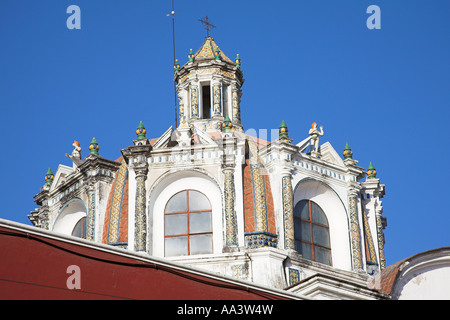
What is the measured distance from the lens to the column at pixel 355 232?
1398 inches

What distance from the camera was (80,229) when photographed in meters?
36.9

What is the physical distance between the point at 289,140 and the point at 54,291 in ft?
56.4

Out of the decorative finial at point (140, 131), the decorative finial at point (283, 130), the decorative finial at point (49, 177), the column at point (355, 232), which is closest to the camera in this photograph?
the column at point (355, 232)

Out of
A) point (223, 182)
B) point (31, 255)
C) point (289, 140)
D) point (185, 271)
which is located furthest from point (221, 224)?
point (31, 255)

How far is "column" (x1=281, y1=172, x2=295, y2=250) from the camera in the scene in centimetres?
3384

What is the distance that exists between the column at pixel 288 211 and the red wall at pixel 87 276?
35.7 feet

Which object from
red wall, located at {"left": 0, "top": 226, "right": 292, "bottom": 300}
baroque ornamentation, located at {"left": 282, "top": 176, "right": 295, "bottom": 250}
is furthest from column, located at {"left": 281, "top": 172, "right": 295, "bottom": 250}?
red wall, located at {"left": 0, "top": 226, "right": 292, "bottom": 300}

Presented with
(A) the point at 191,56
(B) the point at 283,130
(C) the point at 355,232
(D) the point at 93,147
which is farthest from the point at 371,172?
(D) the point at 93,147

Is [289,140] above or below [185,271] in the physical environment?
above

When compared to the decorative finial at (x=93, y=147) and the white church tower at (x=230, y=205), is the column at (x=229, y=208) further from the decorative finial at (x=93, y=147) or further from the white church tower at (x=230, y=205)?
the decorative finial at (x=93, y=147)

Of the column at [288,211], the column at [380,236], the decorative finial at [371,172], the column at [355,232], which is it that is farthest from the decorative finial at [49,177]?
the column at [380,236]

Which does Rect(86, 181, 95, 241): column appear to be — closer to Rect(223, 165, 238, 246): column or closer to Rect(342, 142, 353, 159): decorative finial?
Rect(223, 165, 238, 246): column
